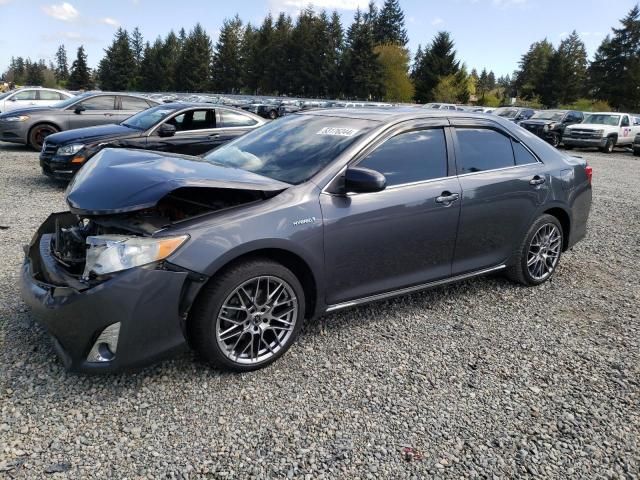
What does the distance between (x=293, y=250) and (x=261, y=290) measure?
1.02ft

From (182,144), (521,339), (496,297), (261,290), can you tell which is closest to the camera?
(261,290)

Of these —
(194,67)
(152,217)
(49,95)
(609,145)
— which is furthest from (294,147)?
(194,67)

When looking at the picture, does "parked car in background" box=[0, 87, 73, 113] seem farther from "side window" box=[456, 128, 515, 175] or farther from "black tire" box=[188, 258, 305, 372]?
"black tire" box=[188, 258, 305, 372]

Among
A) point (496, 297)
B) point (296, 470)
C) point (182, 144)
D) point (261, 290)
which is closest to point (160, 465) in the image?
point (296, 470)

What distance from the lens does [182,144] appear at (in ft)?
27.8

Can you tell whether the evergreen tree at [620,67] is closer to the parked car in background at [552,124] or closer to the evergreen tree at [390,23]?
the evergreen tree at [390,23]

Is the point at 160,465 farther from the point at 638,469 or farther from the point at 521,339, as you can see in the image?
the point at 521,339

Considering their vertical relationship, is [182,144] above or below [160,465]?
Result: above

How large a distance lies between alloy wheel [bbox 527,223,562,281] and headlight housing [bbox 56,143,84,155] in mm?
6849

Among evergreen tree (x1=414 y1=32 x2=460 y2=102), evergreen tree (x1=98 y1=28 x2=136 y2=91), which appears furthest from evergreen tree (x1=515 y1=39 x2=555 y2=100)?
evergreen tree (x1=98 y1=28 x2=136 y2=91)

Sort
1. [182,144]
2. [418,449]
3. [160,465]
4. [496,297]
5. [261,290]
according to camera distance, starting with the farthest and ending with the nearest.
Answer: [182,144], [496,297], [261,290], [418,449], [160,465]

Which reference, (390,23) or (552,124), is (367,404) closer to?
(552,124)

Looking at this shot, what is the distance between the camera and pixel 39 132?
12.4m

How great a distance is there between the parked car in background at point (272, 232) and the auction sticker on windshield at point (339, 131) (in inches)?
0.7
